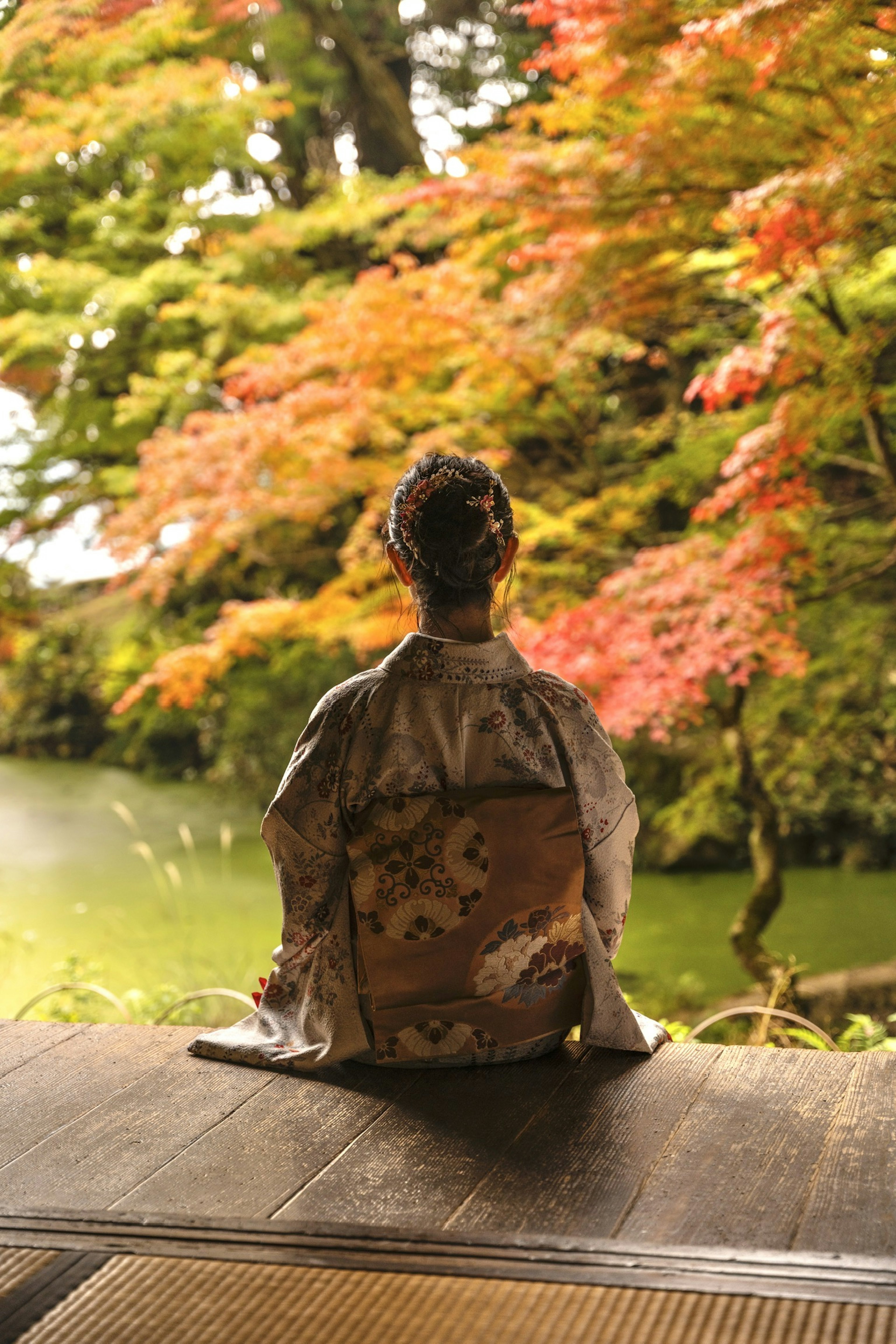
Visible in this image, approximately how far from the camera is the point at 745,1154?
1.52m

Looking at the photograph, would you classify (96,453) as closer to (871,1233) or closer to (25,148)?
(25,148)

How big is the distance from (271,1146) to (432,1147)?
0.77ft

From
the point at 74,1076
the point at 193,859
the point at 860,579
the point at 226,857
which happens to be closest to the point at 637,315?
the point at 860,579

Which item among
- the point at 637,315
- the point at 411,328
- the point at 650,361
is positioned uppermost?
the point at 411,328

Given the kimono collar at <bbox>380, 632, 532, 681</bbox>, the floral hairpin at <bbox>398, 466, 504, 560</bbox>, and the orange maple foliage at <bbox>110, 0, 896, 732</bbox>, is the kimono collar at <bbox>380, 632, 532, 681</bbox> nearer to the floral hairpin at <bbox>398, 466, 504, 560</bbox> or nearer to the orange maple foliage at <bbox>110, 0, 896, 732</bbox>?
the floral hairpin at <bbox>398, 466, 504, 560</bbox>

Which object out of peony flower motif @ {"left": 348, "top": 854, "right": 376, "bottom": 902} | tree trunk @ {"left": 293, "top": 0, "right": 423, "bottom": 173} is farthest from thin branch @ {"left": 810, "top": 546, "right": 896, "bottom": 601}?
tree trunk @ {"left": 293, "top": 0, "right": 423, "bottom": 173}

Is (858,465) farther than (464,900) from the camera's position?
Yes

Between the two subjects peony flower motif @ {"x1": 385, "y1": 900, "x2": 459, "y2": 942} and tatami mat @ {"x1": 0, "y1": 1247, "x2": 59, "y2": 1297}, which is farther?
peony flower motif @ {"x1": 385, "y1": 900, "x2": 459, "y2": 942}

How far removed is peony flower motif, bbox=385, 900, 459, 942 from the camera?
5.37ft

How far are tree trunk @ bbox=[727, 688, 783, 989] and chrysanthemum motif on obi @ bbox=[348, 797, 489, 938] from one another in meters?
2.82

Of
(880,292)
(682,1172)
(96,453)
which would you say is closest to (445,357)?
(880,292)

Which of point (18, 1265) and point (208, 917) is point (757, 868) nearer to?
point (208, 917)

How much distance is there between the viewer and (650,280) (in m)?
4.14

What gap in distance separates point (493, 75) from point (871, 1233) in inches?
315
